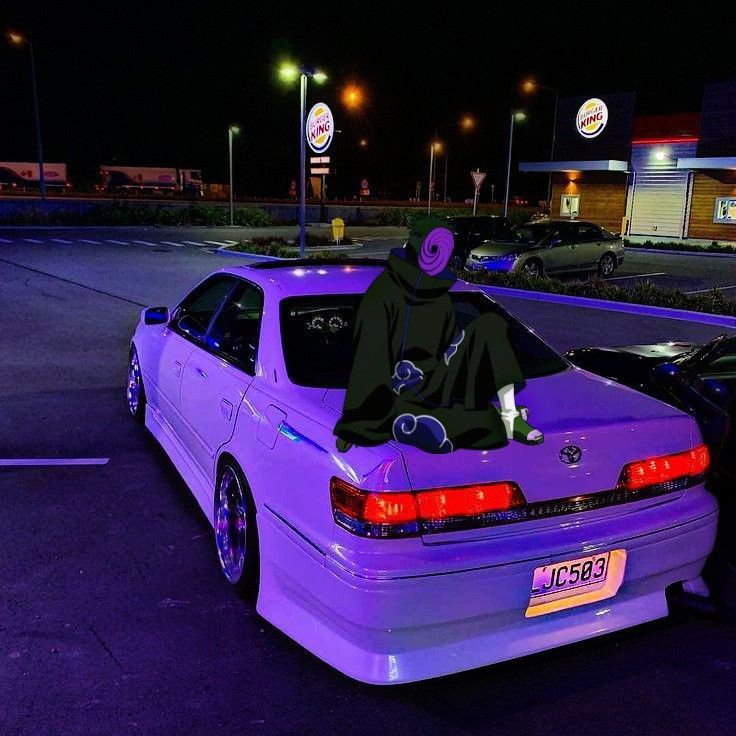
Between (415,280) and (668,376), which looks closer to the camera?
(415,280)

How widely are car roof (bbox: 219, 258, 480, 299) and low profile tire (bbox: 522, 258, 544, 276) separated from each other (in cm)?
1404

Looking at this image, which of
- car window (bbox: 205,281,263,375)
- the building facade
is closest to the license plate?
car window (bbox: 205,281,263,375)

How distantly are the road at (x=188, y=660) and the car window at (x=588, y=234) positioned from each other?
16.3m

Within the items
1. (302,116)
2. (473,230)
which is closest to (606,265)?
(473,230)

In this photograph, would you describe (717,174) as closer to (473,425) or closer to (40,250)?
(40,250)

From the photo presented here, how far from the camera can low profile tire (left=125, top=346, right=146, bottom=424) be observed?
6.25 meters

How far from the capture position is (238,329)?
469 centimetres

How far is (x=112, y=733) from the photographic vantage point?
2768 millimetres

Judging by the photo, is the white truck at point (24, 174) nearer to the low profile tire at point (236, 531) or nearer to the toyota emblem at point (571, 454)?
the low profile tire at point (236, 531)

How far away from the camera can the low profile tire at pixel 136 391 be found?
625 centimetres

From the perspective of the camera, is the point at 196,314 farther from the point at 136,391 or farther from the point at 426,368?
the point at 426,368

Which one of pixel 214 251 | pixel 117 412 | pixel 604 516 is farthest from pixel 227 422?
pixel 214 251

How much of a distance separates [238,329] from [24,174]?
6870 centimetres

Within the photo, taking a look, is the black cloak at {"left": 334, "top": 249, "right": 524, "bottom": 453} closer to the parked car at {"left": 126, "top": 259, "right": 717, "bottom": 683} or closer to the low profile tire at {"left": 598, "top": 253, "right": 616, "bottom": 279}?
the parked car at {"left": 126, "top": 259, "right": 717, "bottom": 683}
